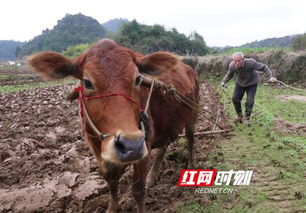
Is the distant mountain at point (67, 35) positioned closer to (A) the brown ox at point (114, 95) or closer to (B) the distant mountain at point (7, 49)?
(B) the distant mountain at point (7, 49)

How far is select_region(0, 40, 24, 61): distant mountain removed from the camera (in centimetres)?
14150

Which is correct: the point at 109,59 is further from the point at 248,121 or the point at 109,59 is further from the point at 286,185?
the point at 248,121

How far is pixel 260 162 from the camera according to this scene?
5066mm

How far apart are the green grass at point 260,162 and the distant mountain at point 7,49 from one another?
138767mm

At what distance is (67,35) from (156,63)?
85.1 m

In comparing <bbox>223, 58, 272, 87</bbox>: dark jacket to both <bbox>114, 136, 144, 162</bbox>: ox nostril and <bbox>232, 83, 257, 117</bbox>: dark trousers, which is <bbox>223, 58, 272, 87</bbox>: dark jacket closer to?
<bbox>232, 83, 257, 117</bbox>: dark trousers

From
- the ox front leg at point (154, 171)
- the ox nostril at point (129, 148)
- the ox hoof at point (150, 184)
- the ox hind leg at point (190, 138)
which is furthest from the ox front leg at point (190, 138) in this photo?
the ox nostril at point (129, 148)

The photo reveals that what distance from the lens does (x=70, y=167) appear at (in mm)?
4848

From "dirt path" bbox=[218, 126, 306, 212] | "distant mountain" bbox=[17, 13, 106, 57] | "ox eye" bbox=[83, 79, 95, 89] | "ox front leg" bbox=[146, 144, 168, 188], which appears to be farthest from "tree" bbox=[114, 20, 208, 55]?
"ox eye" bbox=[83, 79, 95, 89]

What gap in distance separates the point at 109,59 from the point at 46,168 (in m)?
2.91

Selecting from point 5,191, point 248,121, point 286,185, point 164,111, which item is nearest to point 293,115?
point 248,121

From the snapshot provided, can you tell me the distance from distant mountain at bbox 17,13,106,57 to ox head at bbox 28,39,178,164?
2935 inches

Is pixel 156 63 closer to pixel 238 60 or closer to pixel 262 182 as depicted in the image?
pixel 262 182

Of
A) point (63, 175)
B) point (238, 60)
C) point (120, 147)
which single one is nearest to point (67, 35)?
point (238, 60)
